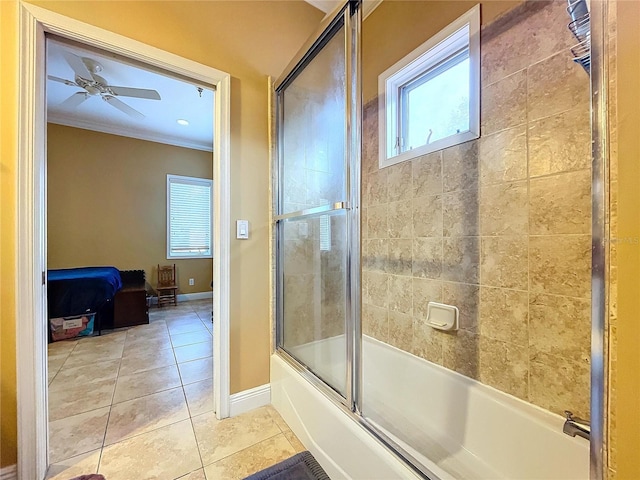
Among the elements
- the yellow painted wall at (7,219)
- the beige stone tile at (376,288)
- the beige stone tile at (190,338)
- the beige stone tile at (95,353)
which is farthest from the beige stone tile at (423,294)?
the beige stone tile at (95,353)

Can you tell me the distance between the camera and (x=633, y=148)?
34 centimetres

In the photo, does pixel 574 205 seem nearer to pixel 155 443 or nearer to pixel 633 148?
pixel 633 148

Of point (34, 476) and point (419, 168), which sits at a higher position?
point (419, 168)

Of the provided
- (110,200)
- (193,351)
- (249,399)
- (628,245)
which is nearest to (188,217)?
(110,200)

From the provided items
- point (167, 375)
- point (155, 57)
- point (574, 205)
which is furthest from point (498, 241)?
point (167, 375)

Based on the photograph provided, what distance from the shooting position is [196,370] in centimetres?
226

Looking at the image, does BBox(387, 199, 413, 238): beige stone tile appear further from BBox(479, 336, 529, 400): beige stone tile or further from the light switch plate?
the light switch plate

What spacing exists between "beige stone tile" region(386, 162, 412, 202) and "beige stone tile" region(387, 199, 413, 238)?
42mm

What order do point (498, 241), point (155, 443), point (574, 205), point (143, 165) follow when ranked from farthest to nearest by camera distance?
1. point (143, 165)
2. point (155, 443)
3. point (498, 241)
4. point (574, 205)

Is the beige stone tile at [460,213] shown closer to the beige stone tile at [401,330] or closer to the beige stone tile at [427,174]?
the beige stone tile at [427,174]

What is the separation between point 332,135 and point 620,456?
1.49 m

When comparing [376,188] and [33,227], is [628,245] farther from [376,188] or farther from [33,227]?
[33,227]

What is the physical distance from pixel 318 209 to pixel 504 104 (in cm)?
103

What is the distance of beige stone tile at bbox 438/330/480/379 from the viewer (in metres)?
1.37
